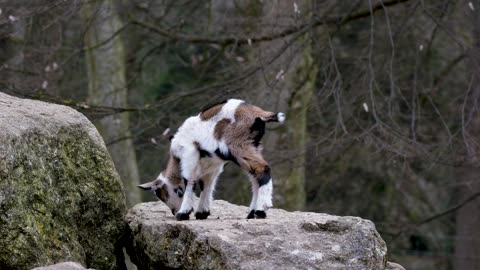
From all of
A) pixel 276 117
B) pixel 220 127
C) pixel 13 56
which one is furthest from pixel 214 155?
pixel 13 56

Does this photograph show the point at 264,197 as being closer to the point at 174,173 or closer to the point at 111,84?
the point at 174,173

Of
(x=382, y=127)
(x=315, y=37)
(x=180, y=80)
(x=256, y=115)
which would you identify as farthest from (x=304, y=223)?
(x=180, y=80)

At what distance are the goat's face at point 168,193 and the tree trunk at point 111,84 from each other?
5.73 metres

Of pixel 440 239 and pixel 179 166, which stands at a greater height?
pixel 179 166

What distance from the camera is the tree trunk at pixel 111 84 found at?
14.8 meters

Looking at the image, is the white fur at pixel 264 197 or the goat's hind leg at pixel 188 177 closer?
the white fur at pixel 264 197

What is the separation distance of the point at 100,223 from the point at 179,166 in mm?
901

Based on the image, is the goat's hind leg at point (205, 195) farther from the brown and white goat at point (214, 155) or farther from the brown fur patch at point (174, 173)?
the brown fur patch at point (174, 173)

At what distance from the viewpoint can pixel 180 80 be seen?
74.8ft

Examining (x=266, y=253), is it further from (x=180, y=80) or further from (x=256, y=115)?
(x=180, y=80)

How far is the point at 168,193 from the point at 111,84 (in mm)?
7402

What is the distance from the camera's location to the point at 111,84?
620 inches

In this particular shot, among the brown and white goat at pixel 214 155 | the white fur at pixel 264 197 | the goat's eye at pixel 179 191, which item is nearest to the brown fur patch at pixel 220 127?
the brown and white goat at pixel 214 155

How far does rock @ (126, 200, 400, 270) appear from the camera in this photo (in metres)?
6.84
